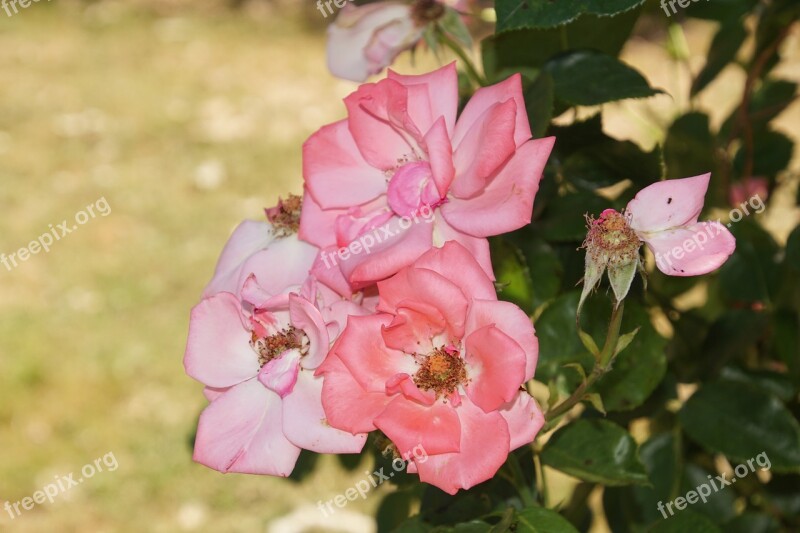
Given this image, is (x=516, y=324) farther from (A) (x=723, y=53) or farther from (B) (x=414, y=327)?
(A) (x=723, y=53)

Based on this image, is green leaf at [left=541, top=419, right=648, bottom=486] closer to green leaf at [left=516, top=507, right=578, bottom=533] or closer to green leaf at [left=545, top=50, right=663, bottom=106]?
green leaf at [left=516, top=507, right=578, bottom=533]

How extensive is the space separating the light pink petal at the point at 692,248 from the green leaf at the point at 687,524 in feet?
0.81

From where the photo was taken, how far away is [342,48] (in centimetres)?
77

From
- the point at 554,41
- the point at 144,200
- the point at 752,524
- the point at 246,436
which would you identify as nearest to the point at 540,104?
the point at 554,41

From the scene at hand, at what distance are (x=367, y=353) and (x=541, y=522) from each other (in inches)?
6.5

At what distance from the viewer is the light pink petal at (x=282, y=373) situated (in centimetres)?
54

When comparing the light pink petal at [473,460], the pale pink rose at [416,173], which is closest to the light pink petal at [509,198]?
the pale pink rose at [416,173]

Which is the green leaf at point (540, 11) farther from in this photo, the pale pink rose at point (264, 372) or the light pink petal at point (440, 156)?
the pale pink rose at point (264, 372)

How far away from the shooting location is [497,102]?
21.2 inches

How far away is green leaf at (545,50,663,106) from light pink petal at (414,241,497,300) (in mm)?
225

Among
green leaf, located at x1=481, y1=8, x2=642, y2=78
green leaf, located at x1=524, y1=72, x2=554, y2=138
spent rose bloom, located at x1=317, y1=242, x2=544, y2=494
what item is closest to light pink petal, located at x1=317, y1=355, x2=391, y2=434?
spent rose bloom, located at x1=317, y1=242, x2=544, y2=494

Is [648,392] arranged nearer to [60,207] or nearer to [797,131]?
[60,207]

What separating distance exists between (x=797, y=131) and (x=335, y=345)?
9.46 ft

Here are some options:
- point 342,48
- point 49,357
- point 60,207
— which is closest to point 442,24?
point 342,48
